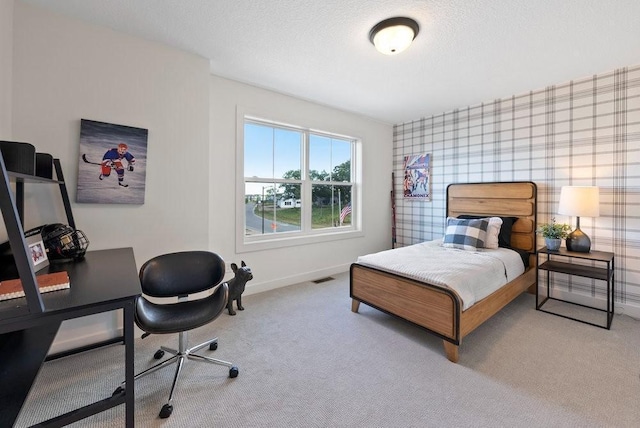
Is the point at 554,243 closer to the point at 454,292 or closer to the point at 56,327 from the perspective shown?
the point at 454,292

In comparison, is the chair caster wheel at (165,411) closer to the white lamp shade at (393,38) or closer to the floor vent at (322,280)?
the floor vent at (322,280)

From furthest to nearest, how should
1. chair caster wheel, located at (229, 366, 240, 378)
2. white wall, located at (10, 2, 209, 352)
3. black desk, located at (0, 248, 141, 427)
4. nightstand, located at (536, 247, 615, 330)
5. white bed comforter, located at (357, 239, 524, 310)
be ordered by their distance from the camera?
nightstand, located at (536, 247, 615, 330), white bed comforter, located at (357, 239, 524, 310), white wall, located at (10, 2, 209, 352), chair caster wheel, located at (229, 366, 240, 378), black desk, located at (0, 248, 141, 427)

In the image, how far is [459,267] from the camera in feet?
7.70

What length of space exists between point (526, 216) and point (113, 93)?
14.4 feet

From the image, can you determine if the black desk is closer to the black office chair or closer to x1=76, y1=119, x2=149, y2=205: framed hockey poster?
the black office chair

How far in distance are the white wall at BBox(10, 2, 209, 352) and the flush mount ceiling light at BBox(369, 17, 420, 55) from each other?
161 centimetres

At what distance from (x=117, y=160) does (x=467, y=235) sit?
11.4ft

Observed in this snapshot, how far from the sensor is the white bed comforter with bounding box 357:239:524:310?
212cm

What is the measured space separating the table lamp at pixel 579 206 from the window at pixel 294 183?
8.42ft

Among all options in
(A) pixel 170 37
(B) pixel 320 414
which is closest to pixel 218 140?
(A) pixel 170 37

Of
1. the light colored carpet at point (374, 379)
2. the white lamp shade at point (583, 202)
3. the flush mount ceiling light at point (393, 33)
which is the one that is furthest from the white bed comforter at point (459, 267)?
the flush mount ceiling light at point (393, 33)

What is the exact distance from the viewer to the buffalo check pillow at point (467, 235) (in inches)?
120

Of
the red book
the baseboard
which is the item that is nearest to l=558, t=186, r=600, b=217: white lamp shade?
the baseboard

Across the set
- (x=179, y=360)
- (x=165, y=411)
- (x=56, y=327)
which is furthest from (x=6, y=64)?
(x=165, y=411)
